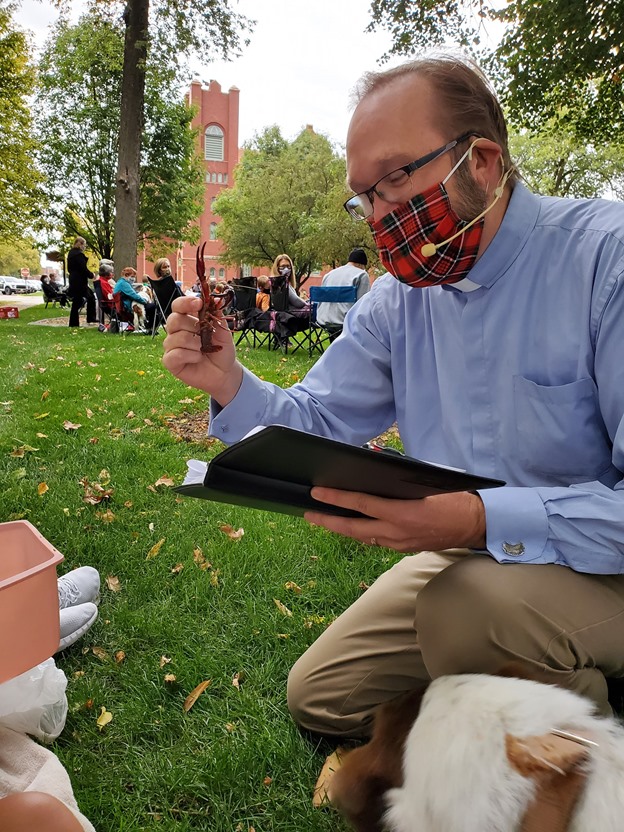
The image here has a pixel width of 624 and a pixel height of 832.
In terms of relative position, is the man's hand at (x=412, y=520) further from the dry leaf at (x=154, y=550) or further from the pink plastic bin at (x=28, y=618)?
the dry leaf at (x=154, y=550)

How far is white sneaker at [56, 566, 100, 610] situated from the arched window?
5685 centimetres

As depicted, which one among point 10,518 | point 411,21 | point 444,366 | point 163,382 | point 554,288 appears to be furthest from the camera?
point 411,21

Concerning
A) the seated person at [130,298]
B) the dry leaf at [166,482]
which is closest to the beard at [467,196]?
the dry leaf at [166,482]

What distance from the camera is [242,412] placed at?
1.92 m

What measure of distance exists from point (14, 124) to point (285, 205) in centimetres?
2172

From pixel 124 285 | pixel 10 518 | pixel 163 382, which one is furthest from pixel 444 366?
pixel 124 285

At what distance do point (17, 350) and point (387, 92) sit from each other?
30.9ft

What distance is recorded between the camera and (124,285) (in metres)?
11.4

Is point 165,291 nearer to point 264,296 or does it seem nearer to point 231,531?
point 264,296

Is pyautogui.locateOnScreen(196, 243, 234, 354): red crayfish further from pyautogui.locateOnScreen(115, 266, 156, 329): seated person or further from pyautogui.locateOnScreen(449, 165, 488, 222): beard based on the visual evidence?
pyautogui.locateOnScreen(115, 266, 156, 329): seated person

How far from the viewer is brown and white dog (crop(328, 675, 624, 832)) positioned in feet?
3.26

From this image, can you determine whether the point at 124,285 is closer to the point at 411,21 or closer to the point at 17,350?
the point at 17,350

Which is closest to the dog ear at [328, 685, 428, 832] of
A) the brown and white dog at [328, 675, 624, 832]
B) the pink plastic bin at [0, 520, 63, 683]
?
the brown and white dog at [328, 675, 624, 832]

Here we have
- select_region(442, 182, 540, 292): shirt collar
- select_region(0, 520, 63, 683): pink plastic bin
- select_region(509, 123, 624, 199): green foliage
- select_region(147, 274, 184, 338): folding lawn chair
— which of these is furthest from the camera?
select_region(509, 123, 624, 199): green foliage
